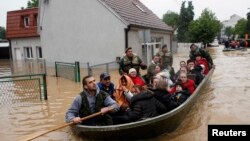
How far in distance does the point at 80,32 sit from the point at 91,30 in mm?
1028

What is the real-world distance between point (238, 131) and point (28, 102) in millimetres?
7802

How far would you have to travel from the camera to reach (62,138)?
700cm

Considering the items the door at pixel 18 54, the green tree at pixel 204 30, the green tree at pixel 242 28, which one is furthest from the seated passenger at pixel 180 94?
the green tree at pixel 242 28

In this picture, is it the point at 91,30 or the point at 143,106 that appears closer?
the point at 143,106

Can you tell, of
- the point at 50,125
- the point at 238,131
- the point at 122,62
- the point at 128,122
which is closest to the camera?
the point at 238,131

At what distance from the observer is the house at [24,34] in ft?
87.7

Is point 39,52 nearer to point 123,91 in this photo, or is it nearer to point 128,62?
point 128,62

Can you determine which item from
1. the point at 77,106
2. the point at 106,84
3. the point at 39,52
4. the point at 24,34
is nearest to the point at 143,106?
the point at 77,106

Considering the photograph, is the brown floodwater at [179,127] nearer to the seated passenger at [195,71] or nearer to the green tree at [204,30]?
the seated passenger at [195,71]

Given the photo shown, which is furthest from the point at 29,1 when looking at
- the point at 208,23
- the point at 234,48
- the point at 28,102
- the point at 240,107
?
the point at 240,107

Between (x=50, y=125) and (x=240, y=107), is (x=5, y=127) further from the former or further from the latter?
(x=240, y=107)

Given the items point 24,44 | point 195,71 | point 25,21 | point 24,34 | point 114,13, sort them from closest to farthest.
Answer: point 195,71 → point 114,13 → point 24,34 → point 24,44 → point 25,21

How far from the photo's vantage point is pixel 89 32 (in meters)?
21.0

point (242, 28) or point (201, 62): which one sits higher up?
point (242, 28)
